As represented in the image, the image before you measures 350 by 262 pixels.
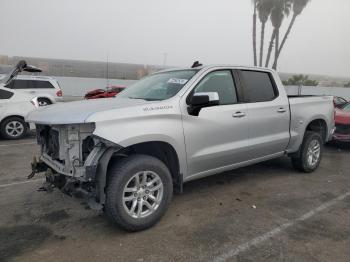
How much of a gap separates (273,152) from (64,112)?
3.33 m

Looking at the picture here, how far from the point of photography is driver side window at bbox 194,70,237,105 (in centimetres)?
432

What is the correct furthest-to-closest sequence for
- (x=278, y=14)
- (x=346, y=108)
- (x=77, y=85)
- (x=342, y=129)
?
(x=77, y=85) < (x=278, y=14) < (x=346, y=108) < (x=342, y=129)

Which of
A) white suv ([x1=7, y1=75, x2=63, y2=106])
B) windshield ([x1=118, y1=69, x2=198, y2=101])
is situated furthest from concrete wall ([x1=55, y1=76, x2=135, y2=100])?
windshield ([x1=118, y1=69, x2=198, y2=101])

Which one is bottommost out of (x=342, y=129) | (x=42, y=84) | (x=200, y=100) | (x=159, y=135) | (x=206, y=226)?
(x=206, y=226)

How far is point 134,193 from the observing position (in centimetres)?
357

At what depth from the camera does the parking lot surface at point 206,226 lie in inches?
127

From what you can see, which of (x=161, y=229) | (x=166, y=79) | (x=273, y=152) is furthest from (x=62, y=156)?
(x=273, y=152)

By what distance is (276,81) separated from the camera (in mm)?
5461

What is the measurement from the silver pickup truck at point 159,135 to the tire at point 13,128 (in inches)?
231

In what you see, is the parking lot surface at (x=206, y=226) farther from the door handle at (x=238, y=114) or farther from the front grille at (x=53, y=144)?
the door handle at (x=238, y=114)

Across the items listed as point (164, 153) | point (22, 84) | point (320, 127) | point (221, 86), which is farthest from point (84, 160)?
point (22, 84)

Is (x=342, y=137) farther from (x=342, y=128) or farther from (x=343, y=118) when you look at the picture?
(x=343, y=118)

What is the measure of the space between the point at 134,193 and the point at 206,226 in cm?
93

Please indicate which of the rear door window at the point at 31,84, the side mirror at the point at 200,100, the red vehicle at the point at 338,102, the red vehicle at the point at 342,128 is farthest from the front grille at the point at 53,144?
the rear door window at the point at 31,84
